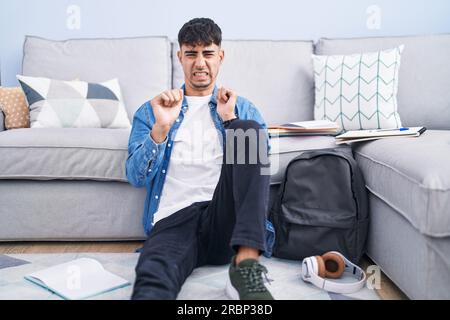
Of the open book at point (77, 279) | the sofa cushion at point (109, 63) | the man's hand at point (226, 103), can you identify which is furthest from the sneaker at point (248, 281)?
the sofa cushion at point (109, 63)

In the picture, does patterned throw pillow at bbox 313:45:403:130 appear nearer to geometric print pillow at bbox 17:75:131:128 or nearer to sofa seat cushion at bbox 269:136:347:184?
sofa seat cushion at bbox 269:136:347:184

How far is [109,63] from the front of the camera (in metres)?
2.35

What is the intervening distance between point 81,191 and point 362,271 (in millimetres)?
1038

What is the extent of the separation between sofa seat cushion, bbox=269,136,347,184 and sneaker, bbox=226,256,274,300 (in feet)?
1.92

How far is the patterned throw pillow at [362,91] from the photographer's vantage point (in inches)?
82.5

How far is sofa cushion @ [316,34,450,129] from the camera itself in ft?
7.27

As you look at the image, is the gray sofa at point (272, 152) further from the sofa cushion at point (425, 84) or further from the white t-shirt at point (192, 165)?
the white t-shirt at point (192, 165)

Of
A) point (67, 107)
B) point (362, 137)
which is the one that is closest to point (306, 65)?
point (362, 137)

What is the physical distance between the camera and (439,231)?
46.3 inches

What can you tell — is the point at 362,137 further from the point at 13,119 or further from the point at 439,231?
the point at 13,119

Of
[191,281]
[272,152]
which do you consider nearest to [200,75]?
[272,152]

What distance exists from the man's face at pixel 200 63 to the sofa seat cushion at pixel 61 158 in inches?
15.0

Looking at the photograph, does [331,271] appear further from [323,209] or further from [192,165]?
[192,165]
